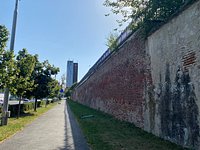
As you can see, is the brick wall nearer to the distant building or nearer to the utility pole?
the utility pole

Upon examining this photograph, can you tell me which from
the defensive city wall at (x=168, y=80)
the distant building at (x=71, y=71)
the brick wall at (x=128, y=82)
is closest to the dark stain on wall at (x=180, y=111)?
the defensive city wall at (x=168, y=80)

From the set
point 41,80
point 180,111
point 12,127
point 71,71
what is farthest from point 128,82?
point 71,71

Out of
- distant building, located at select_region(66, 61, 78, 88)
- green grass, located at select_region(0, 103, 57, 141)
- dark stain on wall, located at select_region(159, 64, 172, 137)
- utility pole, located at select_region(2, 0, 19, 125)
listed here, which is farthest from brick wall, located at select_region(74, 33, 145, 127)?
distant building, located at select_region(66, 61, 78, 88)

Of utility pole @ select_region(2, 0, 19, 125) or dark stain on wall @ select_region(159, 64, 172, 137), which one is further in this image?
utility pole @ select_region(2, 0, 19, 125)

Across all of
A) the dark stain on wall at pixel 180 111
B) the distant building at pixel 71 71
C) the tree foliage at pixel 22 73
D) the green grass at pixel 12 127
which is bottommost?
the green grass at pixel 12 127

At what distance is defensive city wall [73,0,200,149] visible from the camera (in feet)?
20.8

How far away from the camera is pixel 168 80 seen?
784cm

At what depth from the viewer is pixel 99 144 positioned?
7422 millimetres

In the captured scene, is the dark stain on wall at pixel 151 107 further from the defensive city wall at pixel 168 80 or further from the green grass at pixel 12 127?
the green grass at pixel 12 127

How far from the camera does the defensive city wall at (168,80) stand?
250 inches

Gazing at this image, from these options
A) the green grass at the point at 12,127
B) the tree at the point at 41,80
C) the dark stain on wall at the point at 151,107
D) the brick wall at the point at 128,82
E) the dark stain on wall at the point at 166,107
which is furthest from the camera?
the tree at the point at 41,80

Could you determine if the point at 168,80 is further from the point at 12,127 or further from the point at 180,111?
the point at 12,127

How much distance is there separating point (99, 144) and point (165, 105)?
8.60 feet

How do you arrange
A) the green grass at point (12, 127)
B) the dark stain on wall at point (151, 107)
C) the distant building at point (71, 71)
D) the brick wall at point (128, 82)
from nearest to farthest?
the dark stain on wall at point (151, 107), the green grass at point (12, 127), the brick wall at point (128, 82), the distant building at point (71, 71)
